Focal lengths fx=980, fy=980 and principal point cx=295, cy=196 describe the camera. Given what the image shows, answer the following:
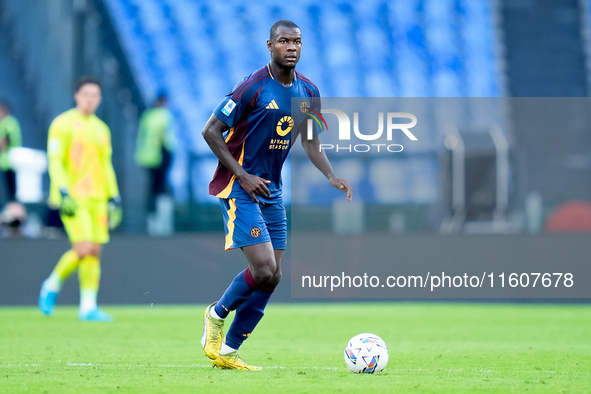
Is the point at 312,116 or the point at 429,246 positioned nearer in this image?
the point at 312,116

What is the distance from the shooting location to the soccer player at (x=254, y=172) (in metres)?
5.47

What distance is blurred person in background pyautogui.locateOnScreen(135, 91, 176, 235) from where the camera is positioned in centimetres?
1141

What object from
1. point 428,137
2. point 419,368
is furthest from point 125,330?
point 428,137

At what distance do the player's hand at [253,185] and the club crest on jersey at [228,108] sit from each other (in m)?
0.36

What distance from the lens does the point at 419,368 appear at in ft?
19.4

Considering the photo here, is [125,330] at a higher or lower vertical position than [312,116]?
lower

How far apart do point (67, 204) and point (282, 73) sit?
14.6 feet

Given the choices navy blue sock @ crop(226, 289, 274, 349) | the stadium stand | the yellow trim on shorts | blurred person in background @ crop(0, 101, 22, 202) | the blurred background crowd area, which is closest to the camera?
the yellow trim on shorts

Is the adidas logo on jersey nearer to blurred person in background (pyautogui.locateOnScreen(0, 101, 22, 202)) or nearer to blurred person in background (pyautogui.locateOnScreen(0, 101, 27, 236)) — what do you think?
blurred person in background (pyautogui.locateOnScreen(0, 101, 27, 236))

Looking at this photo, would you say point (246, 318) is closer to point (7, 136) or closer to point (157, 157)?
point (157, 157)

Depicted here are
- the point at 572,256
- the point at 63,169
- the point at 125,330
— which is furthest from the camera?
the point at 572,256

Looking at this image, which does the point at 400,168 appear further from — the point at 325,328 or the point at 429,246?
the point at 325,328

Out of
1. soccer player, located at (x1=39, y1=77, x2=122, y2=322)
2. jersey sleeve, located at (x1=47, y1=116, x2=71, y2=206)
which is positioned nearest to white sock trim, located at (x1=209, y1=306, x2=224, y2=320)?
soccer player, located at (x1=39, y1=77, x2=122, y2=322)

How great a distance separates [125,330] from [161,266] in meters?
2.88
